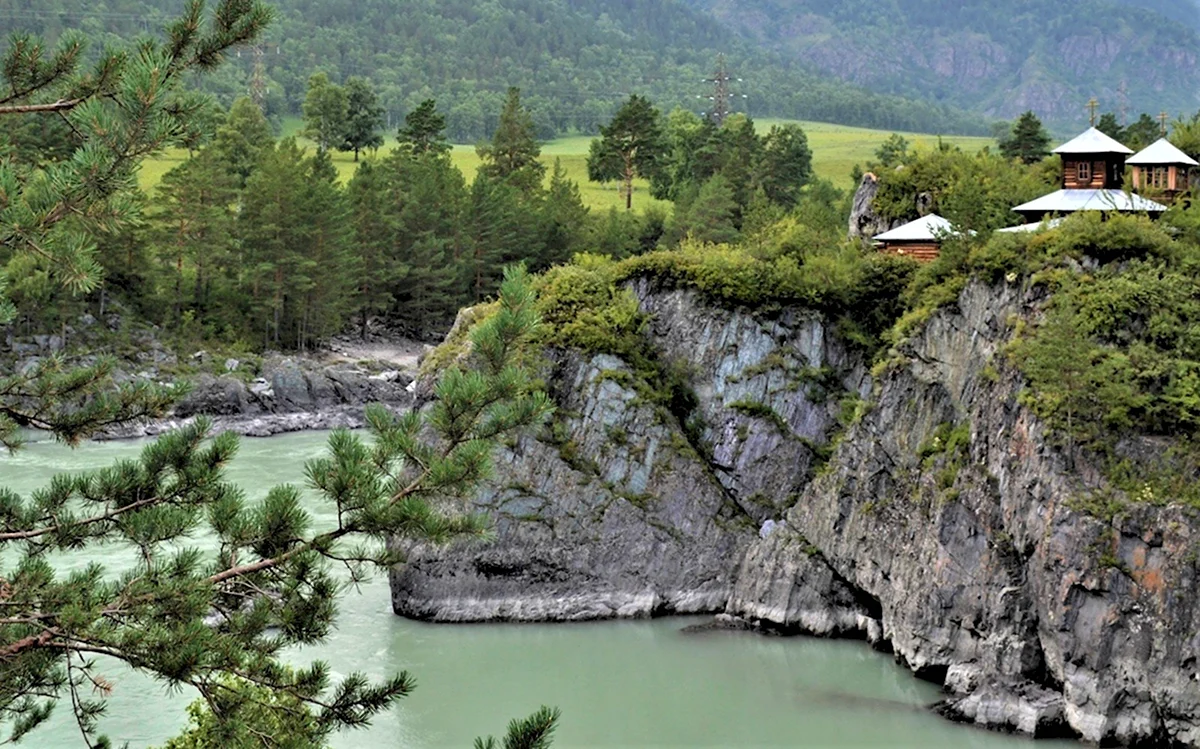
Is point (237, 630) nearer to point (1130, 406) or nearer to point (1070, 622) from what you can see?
point (1070, 622)

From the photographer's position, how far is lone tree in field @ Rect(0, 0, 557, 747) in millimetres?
10086

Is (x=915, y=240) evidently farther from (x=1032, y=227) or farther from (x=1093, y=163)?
(x=1093, y=163)

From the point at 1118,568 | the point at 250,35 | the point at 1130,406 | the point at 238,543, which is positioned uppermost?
the point at 250,35

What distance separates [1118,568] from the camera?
24.0m

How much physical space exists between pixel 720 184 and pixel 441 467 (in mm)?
62303

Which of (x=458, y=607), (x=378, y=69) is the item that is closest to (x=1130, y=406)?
(x=458, y=607)

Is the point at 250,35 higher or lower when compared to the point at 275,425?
higher

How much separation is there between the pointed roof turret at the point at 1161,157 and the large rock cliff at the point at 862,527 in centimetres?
931

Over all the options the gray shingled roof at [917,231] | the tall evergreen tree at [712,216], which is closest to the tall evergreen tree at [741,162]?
the tall evergreen tree at [712,216]

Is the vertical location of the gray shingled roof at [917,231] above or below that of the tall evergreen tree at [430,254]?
above

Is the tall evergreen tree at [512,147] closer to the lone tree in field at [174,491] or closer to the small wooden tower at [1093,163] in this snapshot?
the small wooden tower at [1093,163]

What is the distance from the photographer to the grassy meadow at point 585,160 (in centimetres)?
8812

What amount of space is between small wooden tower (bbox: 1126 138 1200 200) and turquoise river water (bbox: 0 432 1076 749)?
14777mm

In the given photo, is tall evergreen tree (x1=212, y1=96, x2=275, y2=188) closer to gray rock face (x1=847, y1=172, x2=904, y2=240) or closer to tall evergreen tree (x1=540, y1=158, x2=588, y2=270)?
tall evergreen tree (x1=540, y1=158, x2=588, y2=270)
